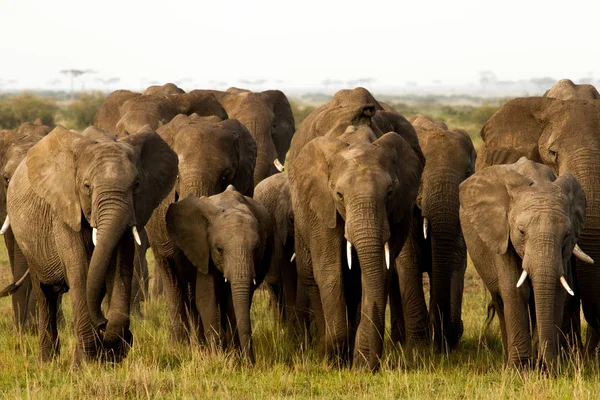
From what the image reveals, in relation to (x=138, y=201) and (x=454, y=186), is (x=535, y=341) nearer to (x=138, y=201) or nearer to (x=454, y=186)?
(x=454, y=186)

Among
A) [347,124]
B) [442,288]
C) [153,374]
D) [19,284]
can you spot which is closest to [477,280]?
[442,288]

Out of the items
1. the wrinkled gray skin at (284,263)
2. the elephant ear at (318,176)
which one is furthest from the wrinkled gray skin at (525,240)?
the wrinkled gray skin at (284,263)

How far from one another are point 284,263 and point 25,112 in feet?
129

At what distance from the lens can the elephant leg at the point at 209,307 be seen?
9827 mm

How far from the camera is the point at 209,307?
9922 millimetres

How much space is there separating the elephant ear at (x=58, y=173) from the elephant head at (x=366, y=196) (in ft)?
6.25

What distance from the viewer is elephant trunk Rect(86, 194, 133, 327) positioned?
866 cm

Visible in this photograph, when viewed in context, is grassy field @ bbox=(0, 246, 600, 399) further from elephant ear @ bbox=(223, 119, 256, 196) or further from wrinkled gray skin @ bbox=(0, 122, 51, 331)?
elephant ear @ bbox=(223, 119, 256, 196)

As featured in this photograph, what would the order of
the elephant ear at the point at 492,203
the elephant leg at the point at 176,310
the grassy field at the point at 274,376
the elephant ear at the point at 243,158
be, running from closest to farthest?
the grassy field at the point at 274,376, the elephant ear at the point at 492,203, the elephant leg at the point at 176,310, the elephant ear at the point at 243,158

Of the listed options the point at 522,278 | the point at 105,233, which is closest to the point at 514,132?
the point at 522,278

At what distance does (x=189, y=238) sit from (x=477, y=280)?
22.5ft

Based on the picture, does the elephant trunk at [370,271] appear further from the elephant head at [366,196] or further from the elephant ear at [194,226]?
the elephant ear at [194,226]

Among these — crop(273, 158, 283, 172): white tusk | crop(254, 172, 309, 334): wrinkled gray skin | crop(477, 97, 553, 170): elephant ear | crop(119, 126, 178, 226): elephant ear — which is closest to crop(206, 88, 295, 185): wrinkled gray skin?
crop(273, 158, 283, 172): white tusk

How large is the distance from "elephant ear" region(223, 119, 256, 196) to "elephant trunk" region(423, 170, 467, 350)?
84.9 inches
